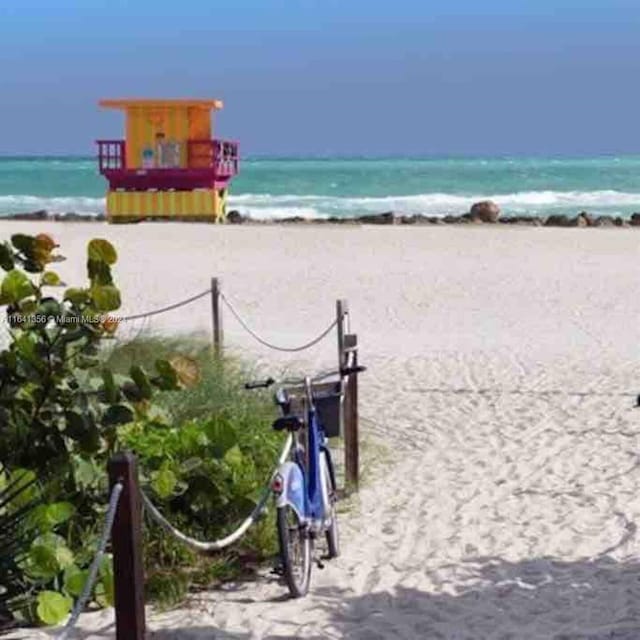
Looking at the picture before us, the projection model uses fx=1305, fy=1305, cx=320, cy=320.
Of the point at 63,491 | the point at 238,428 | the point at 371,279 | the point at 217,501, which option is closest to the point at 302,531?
the point at 217,501

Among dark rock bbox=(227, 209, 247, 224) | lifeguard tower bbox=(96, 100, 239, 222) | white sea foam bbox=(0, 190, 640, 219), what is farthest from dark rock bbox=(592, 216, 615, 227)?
lifeguard tower bbox=(96, 100, 239, 222)

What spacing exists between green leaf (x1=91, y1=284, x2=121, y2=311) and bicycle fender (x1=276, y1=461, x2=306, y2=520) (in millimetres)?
953

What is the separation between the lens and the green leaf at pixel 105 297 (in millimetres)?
5273

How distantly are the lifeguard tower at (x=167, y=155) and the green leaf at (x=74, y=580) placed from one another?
58.7 feet

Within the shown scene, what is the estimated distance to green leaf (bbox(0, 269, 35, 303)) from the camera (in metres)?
5.38

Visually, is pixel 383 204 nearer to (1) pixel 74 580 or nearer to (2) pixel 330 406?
(2) pixel 330 406

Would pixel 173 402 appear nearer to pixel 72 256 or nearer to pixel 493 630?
pixel 493 630

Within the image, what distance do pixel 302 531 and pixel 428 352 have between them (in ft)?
26.5

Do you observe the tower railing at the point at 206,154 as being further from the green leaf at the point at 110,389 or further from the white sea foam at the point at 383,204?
the white sea foam at the point at 383,204

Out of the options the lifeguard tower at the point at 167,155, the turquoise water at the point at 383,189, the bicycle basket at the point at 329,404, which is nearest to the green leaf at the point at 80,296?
the bicycle basket at the point at 329,404

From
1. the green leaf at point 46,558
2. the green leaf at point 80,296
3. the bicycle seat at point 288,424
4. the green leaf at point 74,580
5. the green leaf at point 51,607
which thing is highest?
the green leaf at point 80,296

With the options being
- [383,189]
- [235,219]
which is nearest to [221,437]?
[235,219]

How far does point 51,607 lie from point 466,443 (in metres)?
4.55

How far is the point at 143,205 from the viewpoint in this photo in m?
23.9
